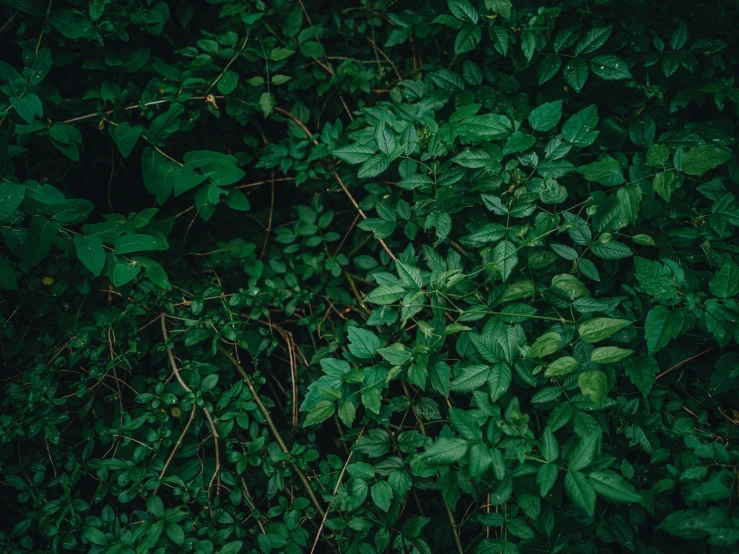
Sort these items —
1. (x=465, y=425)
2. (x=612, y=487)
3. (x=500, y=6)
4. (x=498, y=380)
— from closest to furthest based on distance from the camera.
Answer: (x=612, y=487), (x=465, y=425), (x=498, y=380), (x=500, y=6)

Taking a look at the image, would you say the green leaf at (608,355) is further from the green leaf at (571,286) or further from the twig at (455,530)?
the twig at (455,530)

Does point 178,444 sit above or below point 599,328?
below

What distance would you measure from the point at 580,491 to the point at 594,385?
0.92 ft

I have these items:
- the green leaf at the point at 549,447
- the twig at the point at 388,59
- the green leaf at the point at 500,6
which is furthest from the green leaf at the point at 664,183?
the twig at the point at 388,59

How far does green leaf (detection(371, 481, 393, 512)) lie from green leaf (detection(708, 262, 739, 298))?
47.9 inches

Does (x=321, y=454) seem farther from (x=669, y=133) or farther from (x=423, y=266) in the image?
(x=669, y=133)

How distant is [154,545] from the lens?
158 centimetres

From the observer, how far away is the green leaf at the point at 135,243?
176 cm

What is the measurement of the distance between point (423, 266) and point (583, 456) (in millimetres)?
950

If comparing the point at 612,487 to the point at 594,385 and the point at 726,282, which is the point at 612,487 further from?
the point at 726,282

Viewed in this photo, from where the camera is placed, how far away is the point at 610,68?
6.12ft

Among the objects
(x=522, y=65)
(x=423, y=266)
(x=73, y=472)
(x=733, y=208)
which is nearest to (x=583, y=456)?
(x=423, y=266)

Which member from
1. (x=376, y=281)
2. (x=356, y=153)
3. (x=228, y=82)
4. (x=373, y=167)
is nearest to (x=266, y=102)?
(x=228, y=82)

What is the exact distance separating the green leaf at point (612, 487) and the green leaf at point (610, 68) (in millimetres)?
1419
